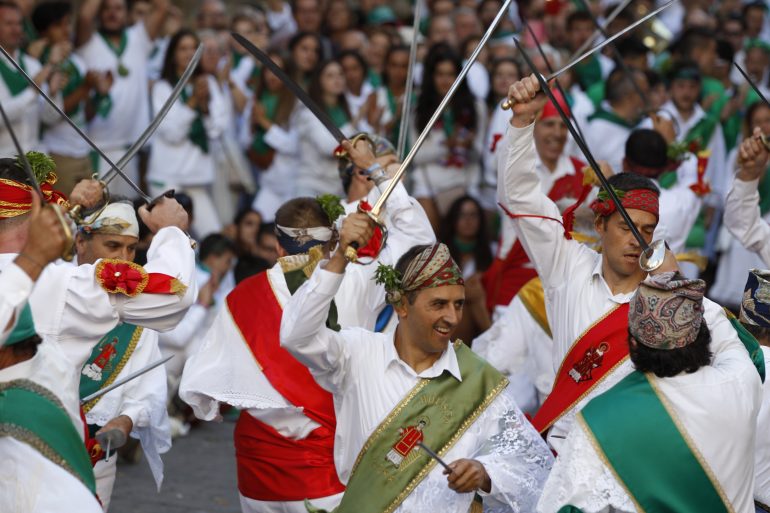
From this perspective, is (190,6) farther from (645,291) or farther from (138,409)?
(645,291)

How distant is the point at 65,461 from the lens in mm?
4559

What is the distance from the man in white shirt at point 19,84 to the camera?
32.2 ft

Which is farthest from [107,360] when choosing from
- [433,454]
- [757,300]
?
[757,300]

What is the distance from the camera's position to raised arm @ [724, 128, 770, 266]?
6.76 m

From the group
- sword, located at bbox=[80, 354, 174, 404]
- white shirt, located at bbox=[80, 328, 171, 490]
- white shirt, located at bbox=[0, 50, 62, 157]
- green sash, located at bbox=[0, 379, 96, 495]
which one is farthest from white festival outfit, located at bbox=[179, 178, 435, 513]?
white shirt, located at bbox=[0, 50, 62, 157]

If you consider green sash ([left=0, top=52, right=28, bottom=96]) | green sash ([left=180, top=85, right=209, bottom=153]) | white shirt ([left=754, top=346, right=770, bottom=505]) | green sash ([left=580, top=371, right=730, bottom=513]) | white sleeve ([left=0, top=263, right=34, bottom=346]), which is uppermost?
green sash ([left=0, top=52, right=28, bottom=96])

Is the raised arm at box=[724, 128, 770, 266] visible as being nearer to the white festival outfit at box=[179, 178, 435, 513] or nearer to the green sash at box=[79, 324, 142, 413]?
the white festival outfit at box=[179, 178, 435, 513]

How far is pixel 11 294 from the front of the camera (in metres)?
4.17

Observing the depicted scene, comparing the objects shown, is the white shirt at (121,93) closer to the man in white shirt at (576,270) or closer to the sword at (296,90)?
the sword at (296,90)

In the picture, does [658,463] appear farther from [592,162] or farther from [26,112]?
[26,112]

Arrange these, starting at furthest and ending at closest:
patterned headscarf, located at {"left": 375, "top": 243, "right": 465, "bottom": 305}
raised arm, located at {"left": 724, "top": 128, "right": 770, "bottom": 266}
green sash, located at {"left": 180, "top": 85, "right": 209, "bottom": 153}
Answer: green sash, located at {"left": 180, "top": 85, "right": 209, "bottom": 153} → raised arm, located at {"left": 724, "top": 128, "right": 770, "bottom": 266} → patterned headscarf, located at {"left": 375, "top": 243, "right": 465, "bottom": 305}

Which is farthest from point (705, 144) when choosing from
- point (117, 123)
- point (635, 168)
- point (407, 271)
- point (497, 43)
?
point (407, 271)

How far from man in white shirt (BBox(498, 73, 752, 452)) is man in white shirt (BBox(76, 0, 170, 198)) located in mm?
5422

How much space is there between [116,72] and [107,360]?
17.1 ft
